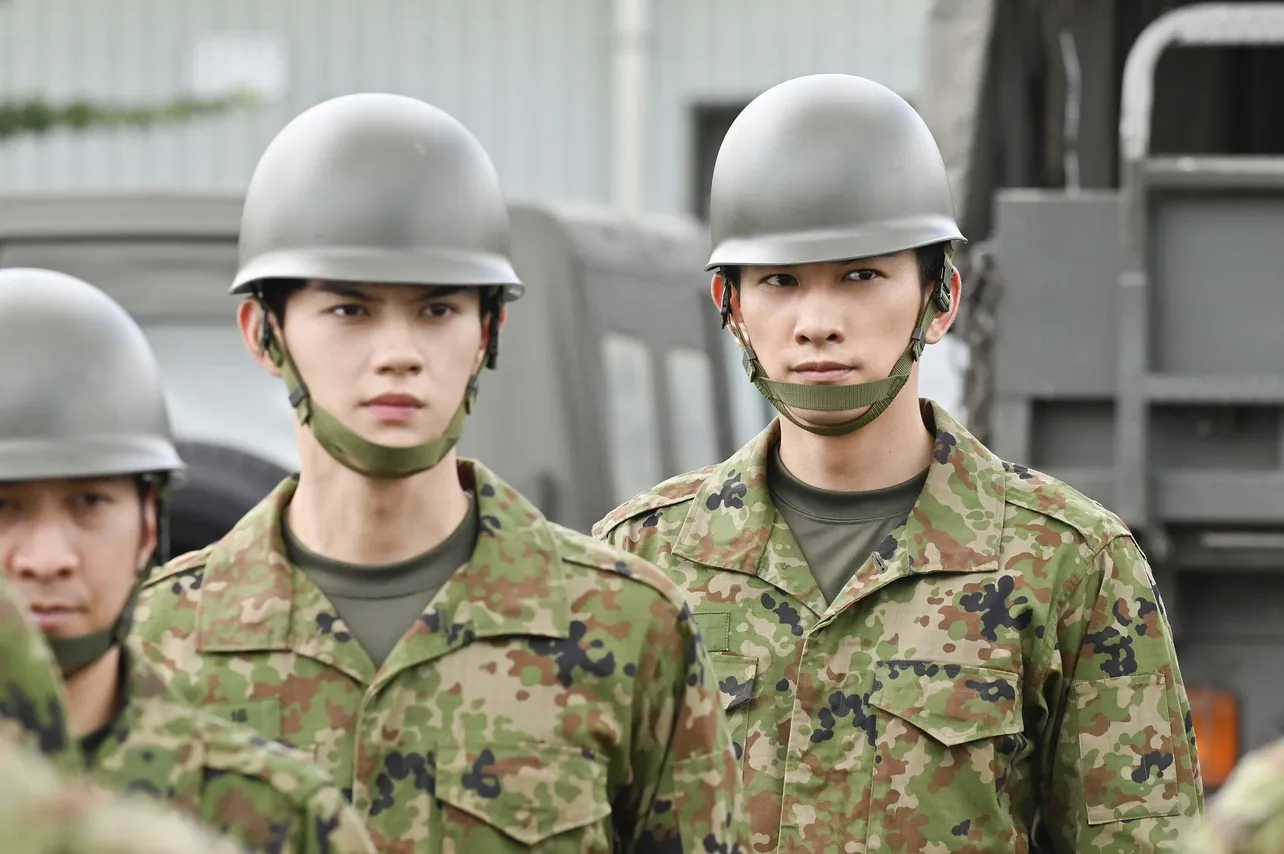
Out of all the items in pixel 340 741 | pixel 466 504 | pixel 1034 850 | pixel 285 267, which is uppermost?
pixel 285 267

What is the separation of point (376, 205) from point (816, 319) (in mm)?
818

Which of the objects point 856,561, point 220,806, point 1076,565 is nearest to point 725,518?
point 856,561

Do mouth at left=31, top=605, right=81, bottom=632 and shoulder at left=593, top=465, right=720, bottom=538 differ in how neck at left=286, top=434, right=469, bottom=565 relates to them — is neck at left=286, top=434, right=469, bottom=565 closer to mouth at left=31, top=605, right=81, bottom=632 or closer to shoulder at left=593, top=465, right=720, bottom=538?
mouth at left=31, top=605, right=81, bottom=632

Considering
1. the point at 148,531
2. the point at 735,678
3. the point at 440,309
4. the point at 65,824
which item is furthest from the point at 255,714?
the point at 65,824

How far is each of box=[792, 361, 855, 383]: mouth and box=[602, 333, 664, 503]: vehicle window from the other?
250 cm

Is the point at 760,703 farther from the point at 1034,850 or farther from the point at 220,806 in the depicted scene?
the point at 220,806

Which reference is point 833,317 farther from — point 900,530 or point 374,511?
point 374,511

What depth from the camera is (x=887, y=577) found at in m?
3.96

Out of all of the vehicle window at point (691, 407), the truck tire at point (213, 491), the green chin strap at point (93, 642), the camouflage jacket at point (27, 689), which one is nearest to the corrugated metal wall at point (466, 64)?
the vehicle window at point (691, 407)

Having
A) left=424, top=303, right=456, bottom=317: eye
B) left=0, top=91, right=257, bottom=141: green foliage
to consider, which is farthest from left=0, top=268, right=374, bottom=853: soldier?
left=0, top=91, right=257, bottom=141: green foliage

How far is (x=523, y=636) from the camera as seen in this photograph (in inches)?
133

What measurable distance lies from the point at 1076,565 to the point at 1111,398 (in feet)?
5.50

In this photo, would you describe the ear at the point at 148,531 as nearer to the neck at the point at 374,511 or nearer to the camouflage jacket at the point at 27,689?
the neck at the point at 374,511

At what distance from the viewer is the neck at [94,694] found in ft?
9.53
